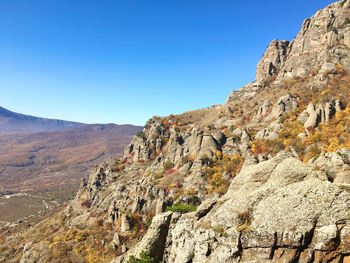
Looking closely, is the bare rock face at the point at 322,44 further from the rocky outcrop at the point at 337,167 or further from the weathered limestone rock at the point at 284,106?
the rocky outcrop at the point at 337,167

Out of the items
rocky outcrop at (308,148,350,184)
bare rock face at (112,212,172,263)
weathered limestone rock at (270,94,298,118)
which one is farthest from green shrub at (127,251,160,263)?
weathered limestone rock at (270,94,298,118)

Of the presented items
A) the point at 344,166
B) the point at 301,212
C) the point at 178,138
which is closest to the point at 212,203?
the point at 301,212

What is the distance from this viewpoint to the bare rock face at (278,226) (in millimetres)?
10773

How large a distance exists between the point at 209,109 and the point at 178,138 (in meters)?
47.6

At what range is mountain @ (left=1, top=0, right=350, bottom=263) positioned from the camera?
11.8 metres

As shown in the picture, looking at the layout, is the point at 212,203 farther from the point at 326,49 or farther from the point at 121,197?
the point at 326,49

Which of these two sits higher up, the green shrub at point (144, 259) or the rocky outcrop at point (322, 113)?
the rocky outcrop at point (322, 113)

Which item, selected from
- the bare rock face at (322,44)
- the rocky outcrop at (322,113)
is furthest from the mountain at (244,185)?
the bare rock face at (322,44)

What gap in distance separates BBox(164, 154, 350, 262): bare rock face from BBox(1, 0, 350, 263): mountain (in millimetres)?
57

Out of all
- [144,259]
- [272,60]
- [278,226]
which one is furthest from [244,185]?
→ [272,60]

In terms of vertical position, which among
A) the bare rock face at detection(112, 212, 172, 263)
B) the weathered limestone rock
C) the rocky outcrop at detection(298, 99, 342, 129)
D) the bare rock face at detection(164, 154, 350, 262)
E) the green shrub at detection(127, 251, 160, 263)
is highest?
the weathered limestone rock

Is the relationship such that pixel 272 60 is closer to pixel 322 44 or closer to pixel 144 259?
pixel 322 44

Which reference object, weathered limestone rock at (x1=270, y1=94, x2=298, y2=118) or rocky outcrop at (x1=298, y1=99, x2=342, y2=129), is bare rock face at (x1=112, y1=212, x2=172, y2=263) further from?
weathered limestone rock at (x1=270, y1=94, x2=298, y2=118)

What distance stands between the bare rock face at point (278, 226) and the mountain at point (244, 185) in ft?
0.19
